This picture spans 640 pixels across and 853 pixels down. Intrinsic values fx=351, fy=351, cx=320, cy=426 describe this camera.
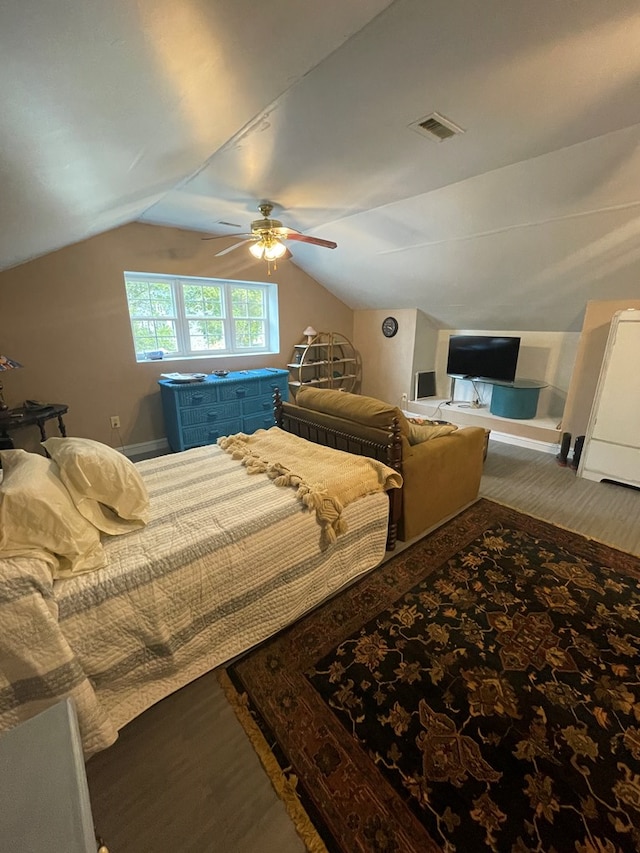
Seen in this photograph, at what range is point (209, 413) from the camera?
4094 mm

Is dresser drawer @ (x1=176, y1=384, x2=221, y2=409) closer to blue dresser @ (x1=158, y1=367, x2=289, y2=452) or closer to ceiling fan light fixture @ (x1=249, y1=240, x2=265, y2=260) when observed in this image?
blue dresser @ (x1=158, y1=367, x2=289, y2=452)

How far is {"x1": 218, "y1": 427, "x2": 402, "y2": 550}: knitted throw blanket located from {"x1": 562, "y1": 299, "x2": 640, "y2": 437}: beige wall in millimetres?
2985

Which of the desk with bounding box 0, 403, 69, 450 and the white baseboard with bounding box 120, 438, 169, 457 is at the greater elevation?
the desk with bounding box 0, 403, 69, 450

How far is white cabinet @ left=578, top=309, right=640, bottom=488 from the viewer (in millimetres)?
3029

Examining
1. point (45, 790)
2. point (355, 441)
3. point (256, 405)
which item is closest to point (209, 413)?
point (256, 405)

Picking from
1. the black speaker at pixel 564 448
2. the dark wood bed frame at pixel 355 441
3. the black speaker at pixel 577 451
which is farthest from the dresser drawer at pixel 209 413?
the black speaker at pixel 577 451

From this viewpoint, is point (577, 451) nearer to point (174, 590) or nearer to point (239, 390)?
point (239, 390)

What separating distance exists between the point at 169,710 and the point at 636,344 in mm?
4109

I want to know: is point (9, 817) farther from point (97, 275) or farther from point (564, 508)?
point (97, 275)

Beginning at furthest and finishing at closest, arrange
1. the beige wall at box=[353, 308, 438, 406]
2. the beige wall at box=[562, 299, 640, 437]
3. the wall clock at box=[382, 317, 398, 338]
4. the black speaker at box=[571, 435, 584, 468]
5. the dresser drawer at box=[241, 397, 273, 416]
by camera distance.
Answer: the wall clock at box=[382, 317, 398, 338] → the beige wall at box=[353, 308, 438, 406] → the dresser drawer at box=[241, 397, 273, 416] → the black speaker at box=[571, 435, 584, 468] → the beige wall at box=[562, 299, 640, 437]

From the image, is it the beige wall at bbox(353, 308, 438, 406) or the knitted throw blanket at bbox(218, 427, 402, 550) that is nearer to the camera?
the knitted throw blanket at bbox(218, 427, 402, 550)

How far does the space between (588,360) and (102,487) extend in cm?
454

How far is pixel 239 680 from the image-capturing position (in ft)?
5.11

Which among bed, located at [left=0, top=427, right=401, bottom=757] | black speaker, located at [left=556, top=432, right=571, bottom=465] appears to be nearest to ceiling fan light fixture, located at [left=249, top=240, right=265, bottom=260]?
bed, located at [left=0, top=427, right=401, bottom=757]
